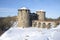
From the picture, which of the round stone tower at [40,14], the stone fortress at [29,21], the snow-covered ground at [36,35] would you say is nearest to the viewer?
the snow-covered ground at [36,35]

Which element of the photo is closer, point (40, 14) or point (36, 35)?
point (36, 35)

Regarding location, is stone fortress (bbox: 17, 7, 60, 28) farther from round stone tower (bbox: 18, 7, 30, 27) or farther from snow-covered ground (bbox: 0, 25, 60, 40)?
snow-covered ground (bbox: 0, 25, 60, 40)

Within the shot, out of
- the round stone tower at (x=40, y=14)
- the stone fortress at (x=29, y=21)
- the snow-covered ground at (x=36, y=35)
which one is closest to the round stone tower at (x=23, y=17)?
the stone fortress at (x=29, y=21)

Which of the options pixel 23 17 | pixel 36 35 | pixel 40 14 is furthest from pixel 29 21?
pixel 36 35

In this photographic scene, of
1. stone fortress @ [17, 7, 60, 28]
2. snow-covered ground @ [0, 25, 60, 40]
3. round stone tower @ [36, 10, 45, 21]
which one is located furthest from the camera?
round stone tower @ [36, 10, 45, 21]

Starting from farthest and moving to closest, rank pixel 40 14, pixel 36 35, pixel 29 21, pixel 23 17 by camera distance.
Result: pixel 40 14 < pixel 29 21 < pixel 23 17 < pixel 36 35

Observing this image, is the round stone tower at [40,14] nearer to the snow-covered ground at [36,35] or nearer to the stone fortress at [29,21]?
the stone fortress at [29,21]

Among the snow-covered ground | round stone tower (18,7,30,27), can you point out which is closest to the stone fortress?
round stone tower (18,7,30,27)

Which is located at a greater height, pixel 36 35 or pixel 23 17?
pixel 23 17

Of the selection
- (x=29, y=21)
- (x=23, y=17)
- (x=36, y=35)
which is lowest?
(x=29, y=21)

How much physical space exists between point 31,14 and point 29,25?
1.45 meters

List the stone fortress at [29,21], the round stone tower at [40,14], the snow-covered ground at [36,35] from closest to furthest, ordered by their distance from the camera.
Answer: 1. the snow-covered ground at [36,35]
2. the stone fortress at [29,21]
3. the round stone tower at [40,14]

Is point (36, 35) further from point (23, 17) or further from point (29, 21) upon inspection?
point (29, 21)

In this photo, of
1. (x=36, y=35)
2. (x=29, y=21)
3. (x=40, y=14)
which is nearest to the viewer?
(x=36, y=35)
